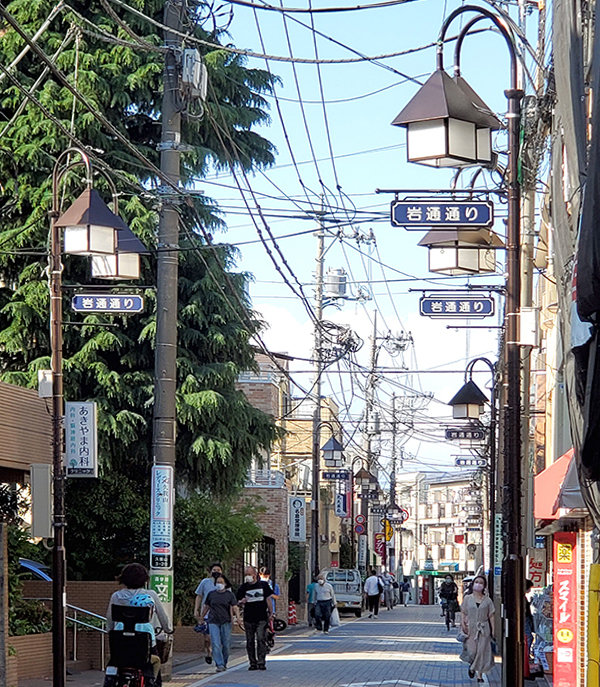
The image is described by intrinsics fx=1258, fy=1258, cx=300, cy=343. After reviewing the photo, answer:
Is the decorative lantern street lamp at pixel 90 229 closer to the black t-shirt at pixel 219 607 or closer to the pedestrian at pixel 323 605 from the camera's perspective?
the black t-shirt at pixel 219 607

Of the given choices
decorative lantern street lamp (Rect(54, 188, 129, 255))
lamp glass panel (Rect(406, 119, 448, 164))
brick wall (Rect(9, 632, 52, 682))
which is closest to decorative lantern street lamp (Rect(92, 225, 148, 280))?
decorative lantern street lamp (Rect(54, 188, 129, 255))

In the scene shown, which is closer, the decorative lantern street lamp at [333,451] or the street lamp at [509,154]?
the street lamp at [509,154]

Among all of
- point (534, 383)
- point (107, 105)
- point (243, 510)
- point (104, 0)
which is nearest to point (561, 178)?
point (104, 0)

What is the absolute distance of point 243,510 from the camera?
1273 inches

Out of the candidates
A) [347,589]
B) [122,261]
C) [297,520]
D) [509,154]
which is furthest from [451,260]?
[347,589]

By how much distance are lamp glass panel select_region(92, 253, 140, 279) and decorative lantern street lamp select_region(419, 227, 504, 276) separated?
3875mm

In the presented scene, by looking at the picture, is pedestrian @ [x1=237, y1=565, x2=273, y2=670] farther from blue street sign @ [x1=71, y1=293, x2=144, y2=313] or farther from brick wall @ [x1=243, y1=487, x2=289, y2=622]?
brick wall @ [x1=243, y1=487, x2=289, y2=622]

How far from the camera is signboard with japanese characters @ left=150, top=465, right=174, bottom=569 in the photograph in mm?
20047

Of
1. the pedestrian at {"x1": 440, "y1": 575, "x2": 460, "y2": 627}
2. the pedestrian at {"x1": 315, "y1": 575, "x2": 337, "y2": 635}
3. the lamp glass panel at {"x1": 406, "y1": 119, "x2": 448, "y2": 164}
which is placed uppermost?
the lamp glass panel at {"x1": 406, "y1": 119, "x2": 448, "y2": 164}

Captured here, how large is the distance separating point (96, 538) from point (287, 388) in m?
33.6

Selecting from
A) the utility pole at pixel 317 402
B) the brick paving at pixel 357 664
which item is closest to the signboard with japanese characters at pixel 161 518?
the brick paving at pixel 357 664

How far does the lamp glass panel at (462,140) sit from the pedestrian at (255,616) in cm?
1260

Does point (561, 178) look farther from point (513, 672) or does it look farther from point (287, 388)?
point (287, 388)

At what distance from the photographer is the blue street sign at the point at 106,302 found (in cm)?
1689
